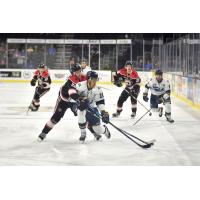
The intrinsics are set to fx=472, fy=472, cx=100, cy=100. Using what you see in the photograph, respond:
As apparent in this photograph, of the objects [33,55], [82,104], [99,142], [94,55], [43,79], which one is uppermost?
[33,55]

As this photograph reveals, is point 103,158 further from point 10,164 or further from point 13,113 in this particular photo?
point 13,113

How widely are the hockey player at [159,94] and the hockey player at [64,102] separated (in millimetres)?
1208

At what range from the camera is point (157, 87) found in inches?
227

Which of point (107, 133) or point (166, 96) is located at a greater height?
point (166, 96)

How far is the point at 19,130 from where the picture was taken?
5.25 metres

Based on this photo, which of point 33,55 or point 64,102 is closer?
point 64,102

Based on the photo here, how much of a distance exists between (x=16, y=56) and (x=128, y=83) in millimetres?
3744

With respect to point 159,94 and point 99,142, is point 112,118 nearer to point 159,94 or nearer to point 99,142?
point 159,94

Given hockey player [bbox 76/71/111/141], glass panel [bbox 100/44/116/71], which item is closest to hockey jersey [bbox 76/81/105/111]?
hockey player [bbox 76/71/111/141]

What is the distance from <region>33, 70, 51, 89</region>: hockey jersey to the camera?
5.73 meters

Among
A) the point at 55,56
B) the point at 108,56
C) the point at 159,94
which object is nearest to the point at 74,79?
the point at 159,94

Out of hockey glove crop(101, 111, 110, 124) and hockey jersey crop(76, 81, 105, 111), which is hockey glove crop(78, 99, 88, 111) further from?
hockey glove crop(101, 111, 110, 124)

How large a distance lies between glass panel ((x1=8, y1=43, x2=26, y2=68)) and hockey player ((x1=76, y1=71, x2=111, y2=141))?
4.06 metres
